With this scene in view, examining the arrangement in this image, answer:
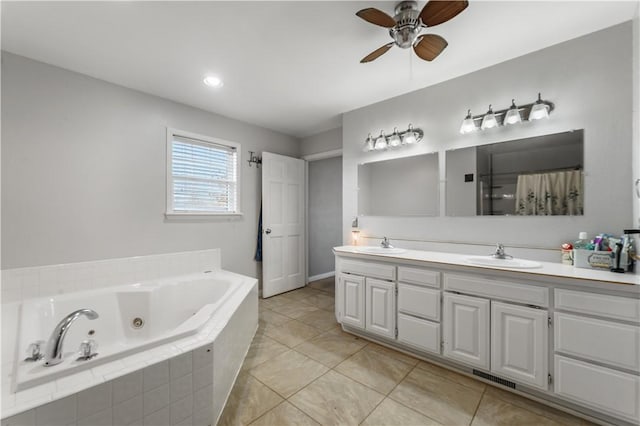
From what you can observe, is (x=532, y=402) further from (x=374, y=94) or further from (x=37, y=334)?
(x=37, y=334)

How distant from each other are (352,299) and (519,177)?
1.80m

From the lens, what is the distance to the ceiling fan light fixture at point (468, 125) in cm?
231

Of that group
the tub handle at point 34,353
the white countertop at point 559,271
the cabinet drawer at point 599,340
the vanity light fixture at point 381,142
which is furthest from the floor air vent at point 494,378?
the tub handle at point 34,353

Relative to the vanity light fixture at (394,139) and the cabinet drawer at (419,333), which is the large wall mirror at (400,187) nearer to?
the vanity light fixture at (394,139)

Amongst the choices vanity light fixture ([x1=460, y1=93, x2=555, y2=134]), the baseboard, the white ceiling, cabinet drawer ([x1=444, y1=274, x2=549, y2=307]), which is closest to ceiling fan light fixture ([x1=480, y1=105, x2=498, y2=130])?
vanity light fixture ([x1=460, y1=93, x2=555, y2=134])

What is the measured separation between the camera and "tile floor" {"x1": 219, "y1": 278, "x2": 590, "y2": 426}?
1.56 m

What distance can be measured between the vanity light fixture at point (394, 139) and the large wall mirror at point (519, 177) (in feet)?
1.26

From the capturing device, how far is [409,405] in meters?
1.66

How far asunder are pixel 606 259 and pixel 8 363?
3367mm

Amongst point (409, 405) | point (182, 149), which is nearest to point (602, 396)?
point (409, 405)

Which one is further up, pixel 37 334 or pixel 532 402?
pixel 37 334

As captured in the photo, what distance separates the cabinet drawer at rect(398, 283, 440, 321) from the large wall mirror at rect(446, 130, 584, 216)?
850 millimetres

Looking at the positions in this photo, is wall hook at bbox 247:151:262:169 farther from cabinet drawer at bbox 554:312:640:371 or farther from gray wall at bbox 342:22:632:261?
cabinet drawer at bbox 554:312:640:371

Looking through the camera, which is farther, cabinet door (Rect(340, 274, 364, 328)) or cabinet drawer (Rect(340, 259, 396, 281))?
cabinet door (Rect(340, 274, 364, 328))
